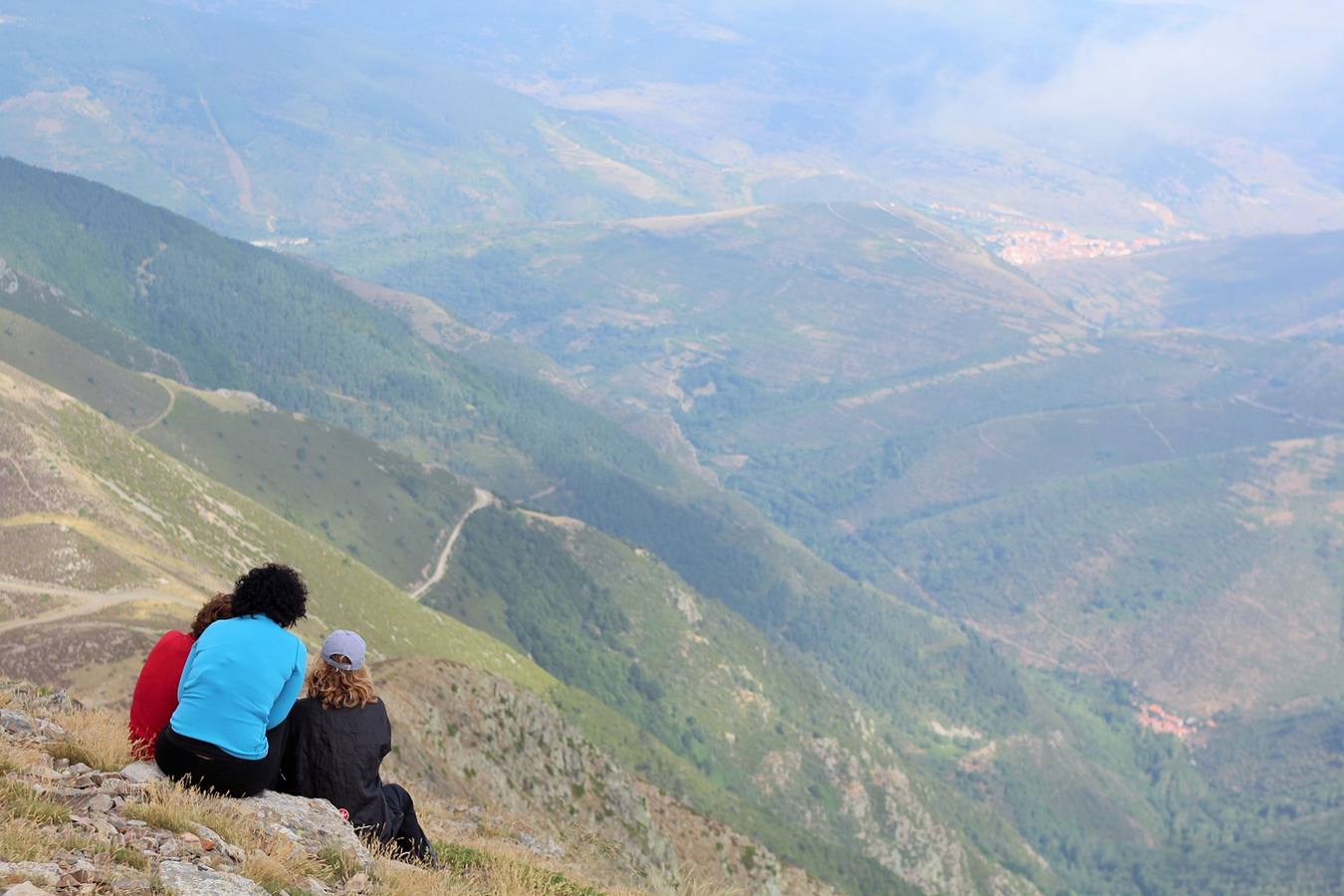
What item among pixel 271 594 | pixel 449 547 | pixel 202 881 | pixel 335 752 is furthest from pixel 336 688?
pixel 449 547

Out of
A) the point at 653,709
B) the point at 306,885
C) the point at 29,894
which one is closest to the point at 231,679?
the point at 306,885

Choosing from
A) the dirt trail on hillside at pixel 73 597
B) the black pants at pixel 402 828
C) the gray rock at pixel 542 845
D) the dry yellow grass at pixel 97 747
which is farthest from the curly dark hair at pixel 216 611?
the dirt trail on hillside at pixel 73 597

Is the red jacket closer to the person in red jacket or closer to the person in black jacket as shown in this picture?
the person in red jacket

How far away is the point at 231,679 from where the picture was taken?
18.4 metres

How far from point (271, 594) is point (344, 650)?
164 cm

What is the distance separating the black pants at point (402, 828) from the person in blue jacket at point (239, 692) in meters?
2.69

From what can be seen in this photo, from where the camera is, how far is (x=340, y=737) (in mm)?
20062

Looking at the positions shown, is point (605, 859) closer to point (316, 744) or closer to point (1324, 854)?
point (316, 744)

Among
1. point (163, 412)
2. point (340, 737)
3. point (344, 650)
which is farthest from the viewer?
point (163, 412)

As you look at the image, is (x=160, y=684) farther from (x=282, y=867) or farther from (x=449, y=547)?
(x=449, y=547)

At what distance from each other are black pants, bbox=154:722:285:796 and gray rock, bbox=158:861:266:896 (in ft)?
9.45

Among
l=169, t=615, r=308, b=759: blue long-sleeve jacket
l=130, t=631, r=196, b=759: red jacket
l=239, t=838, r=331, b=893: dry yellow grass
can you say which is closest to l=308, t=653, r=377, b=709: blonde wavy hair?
l=169, t=615, r=308, b=759: blue long-sleeve jacket

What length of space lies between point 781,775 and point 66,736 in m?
132

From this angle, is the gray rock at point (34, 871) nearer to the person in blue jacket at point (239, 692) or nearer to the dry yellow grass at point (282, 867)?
the dry yellow grass at point (282, 867)
